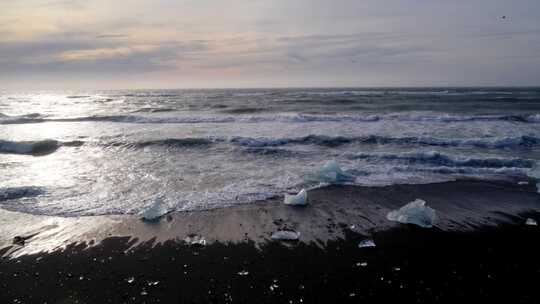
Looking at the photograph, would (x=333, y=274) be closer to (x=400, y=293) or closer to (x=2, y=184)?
(x=400, y=293)

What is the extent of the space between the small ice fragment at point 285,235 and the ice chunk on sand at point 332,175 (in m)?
3.26

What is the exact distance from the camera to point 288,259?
5070 mm

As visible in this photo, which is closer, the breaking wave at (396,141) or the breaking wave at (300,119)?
the breaking wave at (396,141)

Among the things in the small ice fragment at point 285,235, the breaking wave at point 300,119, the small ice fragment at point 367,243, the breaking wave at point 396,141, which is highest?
the breaking wave at point 300,119

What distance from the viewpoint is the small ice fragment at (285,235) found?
576cm

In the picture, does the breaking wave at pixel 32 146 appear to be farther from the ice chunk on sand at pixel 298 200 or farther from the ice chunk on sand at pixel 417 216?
the ice chunk on sand at pixel 417 216

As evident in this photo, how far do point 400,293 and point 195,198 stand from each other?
4945 mm

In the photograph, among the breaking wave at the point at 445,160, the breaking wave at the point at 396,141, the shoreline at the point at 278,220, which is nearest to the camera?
the shoreline at the point at 278,220

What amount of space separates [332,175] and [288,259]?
4.26m

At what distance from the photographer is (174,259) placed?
5113 mm

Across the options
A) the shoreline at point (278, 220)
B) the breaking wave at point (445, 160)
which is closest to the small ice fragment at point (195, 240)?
the shoreline at point (278, 220)

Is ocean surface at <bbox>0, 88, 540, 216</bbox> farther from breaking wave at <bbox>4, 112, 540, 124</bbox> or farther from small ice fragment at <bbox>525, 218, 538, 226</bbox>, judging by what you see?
small ice fragment at <bbox>525, 218, 538, 226</bbox>

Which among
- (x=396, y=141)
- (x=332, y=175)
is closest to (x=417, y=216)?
(x=332, y=175)

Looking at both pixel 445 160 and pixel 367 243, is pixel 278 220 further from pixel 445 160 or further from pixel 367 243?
pixel 445 160
